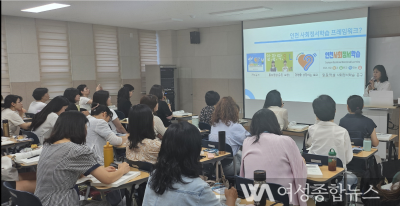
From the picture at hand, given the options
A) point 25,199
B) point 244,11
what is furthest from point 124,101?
point 25,199

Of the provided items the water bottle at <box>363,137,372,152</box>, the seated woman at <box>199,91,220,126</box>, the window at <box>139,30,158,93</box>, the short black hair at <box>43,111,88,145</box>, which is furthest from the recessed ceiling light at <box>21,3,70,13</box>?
the water bottle at <box>363,137,372,152</box>

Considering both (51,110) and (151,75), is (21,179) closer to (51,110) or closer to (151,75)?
(51,110)

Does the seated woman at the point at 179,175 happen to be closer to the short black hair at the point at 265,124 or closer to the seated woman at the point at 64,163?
the seated woman at the point at 64,163

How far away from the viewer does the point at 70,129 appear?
2.30 meters

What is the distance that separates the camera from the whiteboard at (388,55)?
6.05 m

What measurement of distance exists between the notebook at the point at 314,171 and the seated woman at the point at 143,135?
130 centimetres

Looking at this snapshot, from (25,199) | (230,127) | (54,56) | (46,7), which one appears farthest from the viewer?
(54,56)

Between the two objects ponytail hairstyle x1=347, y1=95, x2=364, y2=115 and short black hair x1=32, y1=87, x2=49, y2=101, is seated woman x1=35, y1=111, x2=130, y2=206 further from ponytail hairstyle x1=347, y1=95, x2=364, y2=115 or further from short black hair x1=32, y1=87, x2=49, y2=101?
short black hair x1=32, y1=87, x2=49, y2=101

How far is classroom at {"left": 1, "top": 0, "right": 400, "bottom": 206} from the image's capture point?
222 centimetres

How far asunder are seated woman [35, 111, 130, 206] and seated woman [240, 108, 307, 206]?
1138mm

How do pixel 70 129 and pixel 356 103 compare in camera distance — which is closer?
pixel 70 129

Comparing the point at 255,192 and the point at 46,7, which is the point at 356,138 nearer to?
the point at 255,192

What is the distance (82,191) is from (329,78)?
5323 millimetres

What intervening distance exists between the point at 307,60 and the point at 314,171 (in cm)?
471
